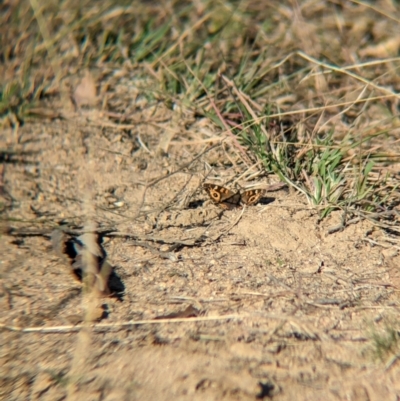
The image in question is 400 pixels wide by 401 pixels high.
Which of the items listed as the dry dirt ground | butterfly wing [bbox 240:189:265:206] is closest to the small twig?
the dry dirt ground

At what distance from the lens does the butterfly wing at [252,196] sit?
2.70 m

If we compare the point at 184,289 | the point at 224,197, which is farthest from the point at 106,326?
the point at 224,197

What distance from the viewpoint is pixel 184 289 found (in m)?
2.32

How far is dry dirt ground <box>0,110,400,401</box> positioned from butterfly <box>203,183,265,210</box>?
3cm

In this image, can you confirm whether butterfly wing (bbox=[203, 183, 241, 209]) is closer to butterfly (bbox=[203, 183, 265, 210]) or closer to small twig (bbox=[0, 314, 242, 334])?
butterfly (bbox=[203, 183, 265, 210])

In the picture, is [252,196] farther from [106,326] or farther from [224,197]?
[106,326]

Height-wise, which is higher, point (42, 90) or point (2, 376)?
point (42, 90)

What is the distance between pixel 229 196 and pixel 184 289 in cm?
56

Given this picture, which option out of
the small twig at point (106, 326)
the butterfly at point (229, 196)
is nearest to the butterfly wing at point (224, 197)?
the butterfly at point (229, 196)

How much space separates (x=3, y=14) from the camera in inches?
156

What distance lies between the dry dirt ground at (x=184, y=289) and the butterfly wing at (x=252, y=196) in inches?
1.1

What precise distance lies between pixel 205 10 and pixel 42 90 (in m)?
1.14

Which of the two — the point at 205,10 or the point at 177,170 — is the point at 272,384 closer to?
the point at 177,170

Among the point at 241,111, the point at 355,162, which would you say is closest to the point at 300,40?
the point at 241,111
